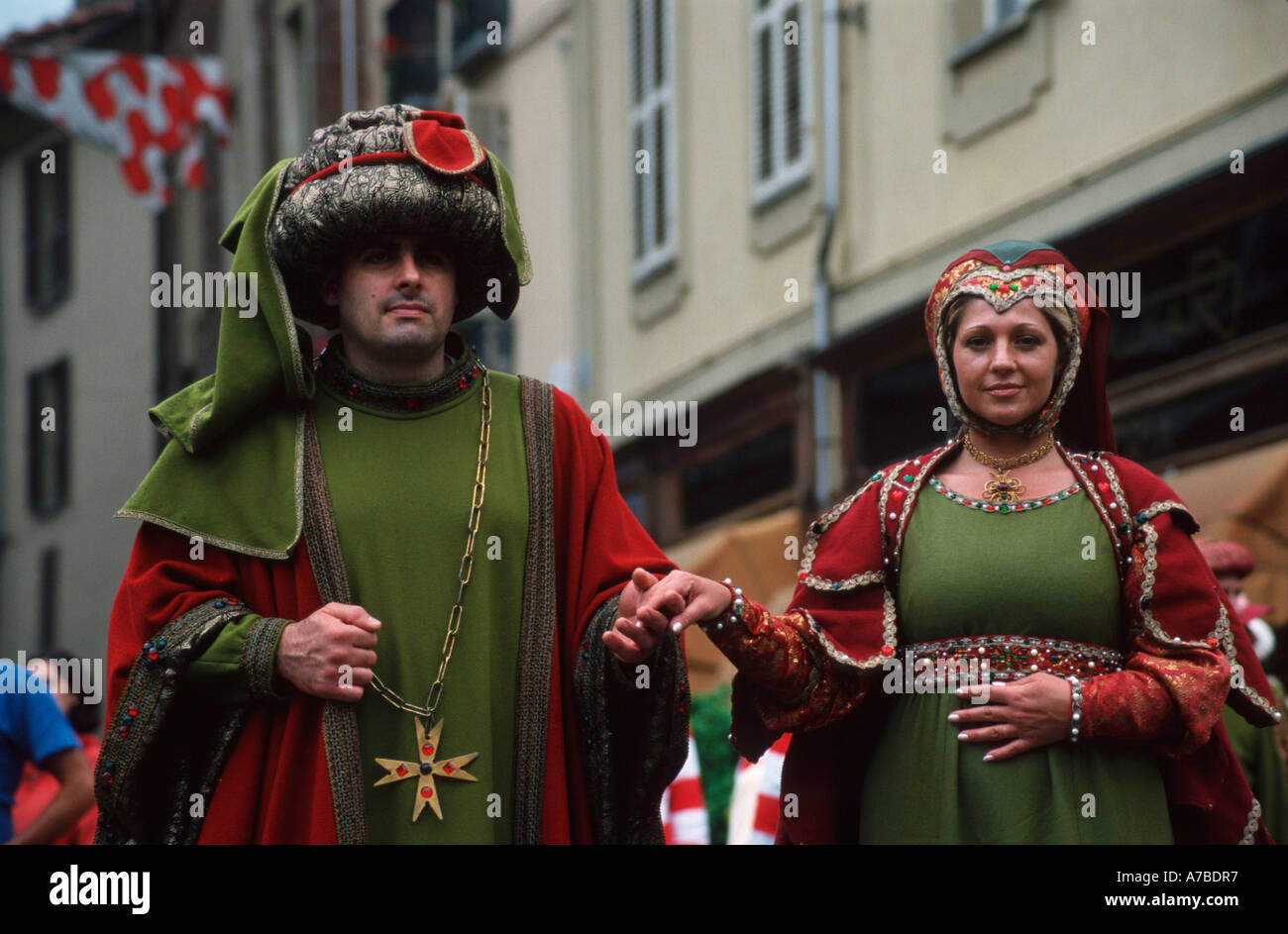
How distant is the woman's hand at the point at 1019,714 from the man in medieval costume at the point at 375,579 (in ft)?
1.84

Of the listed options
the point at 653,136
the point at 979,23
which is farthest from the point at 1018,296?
the point at 653,136

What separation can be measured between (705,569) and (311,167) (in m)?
9.26

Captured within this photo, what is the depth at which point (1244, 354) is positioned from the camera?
1000 centimetres

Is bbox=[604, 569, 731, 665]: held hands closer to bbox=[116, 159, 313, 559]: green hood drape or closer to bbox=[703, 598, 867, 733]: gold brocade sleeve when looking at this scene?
→ bbox=[703, 598, 867, 733]: gold brocade sleeve

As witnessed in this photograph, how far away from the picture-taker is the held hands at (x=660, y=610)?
3.80 metres

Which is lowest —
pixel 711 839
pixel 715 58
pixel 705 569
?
pixel 711 839

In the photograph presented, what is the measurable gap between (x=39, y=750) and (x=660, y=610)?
10.5ft

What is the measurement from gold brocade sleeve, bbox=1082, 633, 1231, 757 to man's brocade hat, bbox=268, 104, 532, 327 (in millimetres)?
1421

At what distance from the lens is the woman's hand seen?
13.0 ft

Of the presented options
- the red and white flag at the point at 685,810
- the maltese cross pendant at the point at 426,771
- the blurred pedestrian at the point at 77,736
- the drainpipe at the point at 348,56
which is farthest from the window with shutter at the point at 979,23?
the drainpipe at the point at 348,56

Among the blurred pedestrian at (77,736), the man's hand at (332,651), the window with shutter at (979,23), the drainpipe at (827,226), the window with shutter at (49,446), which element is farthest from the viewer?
the window with shutter at (49,446)

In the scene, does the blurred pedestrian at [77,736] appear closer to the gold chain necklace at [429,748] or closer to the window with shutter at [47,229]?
the gold chain necklace at [429,748]
